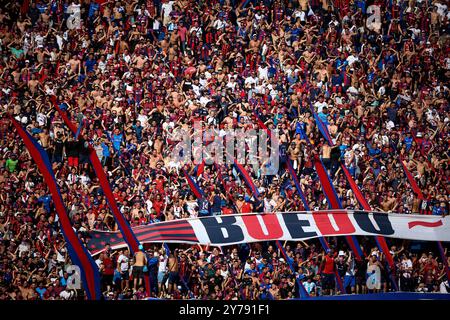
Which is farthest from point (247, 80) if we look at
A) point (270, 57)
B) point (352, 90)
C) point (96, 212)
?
point (96, 212)

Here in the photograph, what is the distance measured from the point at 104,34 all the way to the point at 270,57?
4.20 meters

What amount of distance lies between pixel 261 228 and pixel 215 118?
11.3 ft

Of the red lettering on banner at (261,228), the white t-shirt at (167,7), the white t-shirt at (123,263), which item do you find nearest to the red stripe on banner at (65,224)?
the white t-shirt at (123,263)

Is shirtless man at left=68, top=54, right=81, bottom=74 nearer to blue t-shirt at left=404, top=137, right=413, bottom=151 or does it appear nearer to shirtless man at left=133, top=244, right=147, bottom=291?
shirtless man at left=133, top=244, right=147, bottom=291

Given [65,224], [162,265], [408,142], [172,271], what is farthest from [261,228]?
[408,142]

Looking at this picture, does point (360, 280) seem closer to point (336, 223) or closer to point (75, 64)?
point (336, 223)

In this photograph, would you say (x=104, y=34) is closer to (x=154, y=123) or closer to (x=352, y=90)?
(x=154, y=123)

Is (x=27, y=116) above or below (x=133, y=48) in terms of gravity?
below

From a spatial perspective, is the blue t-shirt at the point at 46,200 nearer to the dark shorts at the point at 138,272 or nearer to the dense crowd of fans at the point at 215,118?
the dense crowd of fans at the point at 215,118

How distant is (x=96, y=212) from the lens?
22000 millimetres

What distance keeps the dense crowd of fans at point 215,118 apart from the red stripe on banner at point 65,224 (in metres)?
0.26

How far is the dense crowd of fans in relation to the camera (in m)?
21.1

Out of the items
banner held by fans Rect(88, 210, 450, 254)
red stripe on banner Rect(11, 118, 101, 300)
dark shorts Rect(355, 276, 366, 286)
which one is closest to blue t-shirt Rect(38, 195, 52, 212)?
red stripe on banner Rect(11, 118, 101, 300)

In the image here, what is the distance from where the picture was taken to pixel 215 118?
78.2 ft
